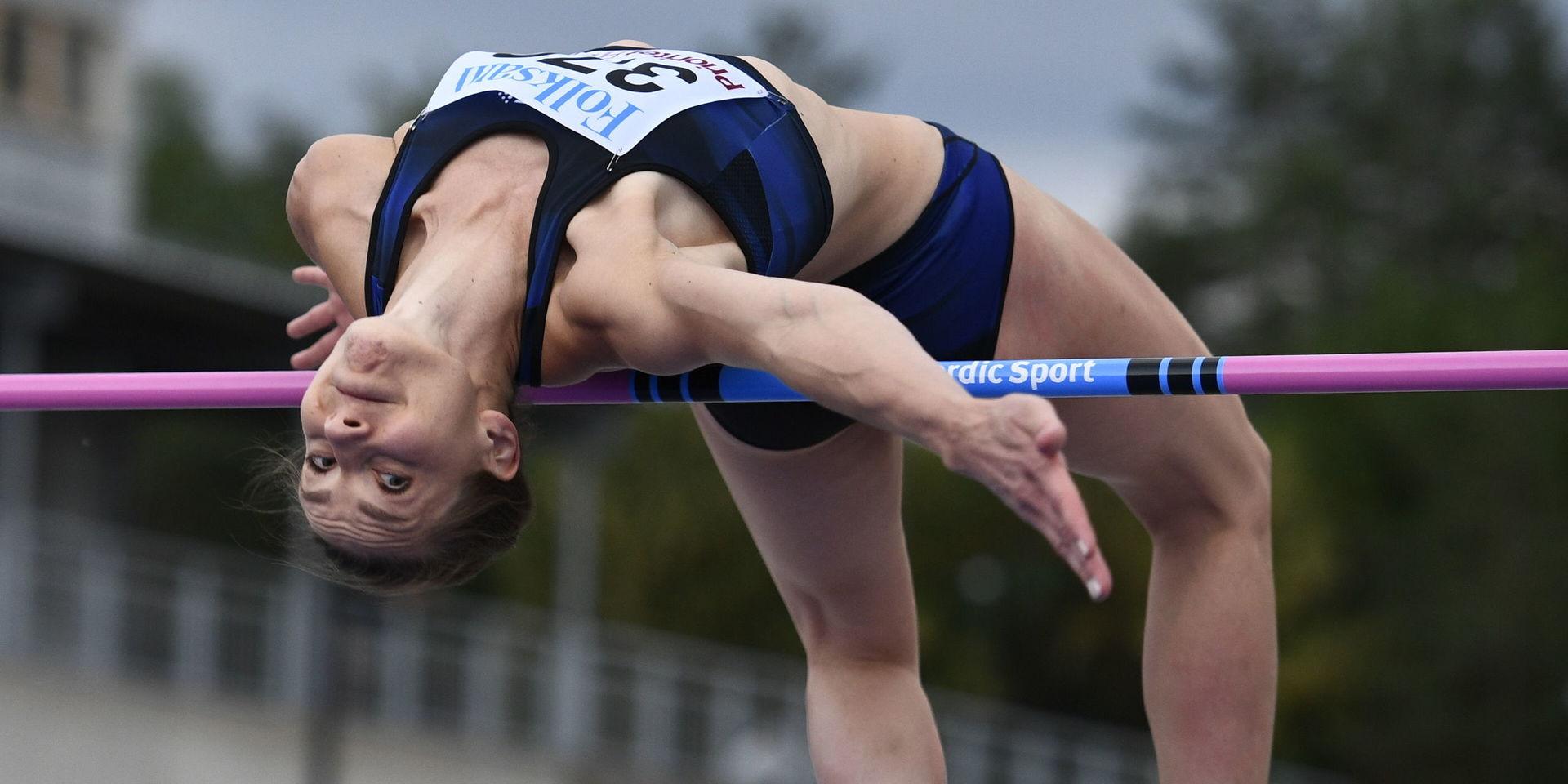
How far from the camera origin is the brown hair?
3.02 metres

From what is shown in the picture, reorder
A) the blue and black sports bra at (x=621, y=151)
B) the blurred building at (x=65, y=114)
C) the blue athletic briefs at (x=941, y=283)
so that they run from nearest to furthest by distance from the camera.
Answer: the blue and black sports bra at (x=621, y=151), the blue athletic briefs at (x=941, y=283), the blurred building at (x=65, y=114)

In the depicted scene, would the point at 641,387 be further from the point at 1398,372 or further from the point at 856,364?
the point at 1398,372

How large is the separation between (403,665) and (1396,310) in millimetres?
16058

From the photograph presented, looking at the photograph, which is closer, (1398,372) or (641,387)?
(1398,372)

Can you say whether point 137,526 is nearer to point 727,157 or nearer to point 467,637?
point 467,637

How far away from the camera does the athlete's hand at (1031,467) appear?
2.27 metres

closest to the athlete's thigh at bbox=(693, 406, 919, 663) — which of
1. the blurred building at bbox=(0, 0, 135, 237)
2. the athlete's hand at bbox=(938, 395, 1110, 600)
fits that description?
the athlete's hand at bbox=(938, 395, 1110, 600)

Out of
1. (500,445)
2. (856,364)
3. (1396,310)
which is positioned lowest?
(1396,310)

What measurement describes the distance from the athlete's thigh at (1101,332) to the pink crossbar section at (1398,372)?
0.56 metres

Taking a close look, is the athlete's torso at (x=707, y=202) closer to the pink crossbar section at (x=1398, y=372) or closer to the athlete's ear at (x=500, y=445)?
the athlete's ear at (x=500, y=445)

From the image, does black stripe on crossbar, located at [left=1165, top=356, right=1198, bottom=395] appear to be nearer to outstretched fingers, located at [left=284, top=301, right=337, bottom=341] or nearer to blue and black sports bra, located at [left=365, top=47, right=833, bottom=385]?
blue and black sports bra, located at [left=365, top=47, right=833, bottom=385]

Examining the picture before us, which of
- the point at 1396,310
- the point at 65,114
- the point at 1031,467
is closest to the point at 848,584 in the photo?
the point at 1031,467

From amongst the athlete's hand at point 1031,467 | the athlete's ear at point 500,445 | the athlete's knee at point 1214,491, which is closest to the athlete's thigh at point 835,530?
the athlete's knee at point 1214,491

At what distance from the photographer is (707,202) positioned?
120 inches
